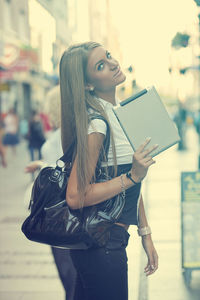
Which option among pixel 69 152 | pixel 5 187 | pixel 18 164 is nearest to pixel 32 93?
pixel 18 164

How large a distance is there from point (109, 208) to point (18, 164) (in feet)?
49.6

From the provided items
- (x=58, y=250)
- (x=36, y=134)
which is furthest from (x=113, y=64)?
(x=36, y=134)

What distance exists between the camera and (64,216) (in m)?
2.17

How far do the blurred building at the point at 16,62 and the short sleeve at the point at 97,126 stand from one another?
10929mm

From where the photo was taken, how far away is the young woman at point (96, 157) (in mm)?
2125

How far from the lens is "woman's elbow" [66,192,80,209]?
6.95ft

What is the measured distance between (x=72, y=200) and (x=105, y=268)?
0.32 meters

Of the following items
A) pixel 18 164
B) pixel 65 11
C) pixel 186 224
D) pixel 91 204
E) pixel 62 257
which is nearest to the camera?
pixel 91 204

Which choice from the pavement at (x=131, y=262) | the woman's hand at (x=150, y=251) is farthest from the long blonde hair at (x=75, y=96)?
the pavement at (x=131, y=262)

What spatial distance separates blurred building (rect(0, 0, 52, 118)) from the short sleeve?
10.9 metres

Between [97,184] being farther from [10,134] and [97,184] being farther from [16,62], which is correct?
[16,62]

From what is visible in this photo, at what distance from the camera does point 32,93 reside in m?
34.2

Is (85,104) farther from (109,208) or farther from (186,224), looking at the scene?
(186,224)

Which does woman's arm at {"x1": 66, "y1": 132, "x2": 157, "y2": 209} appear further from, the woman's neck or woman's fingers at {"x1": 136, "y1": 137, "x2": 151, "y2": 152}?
the woman's neck
